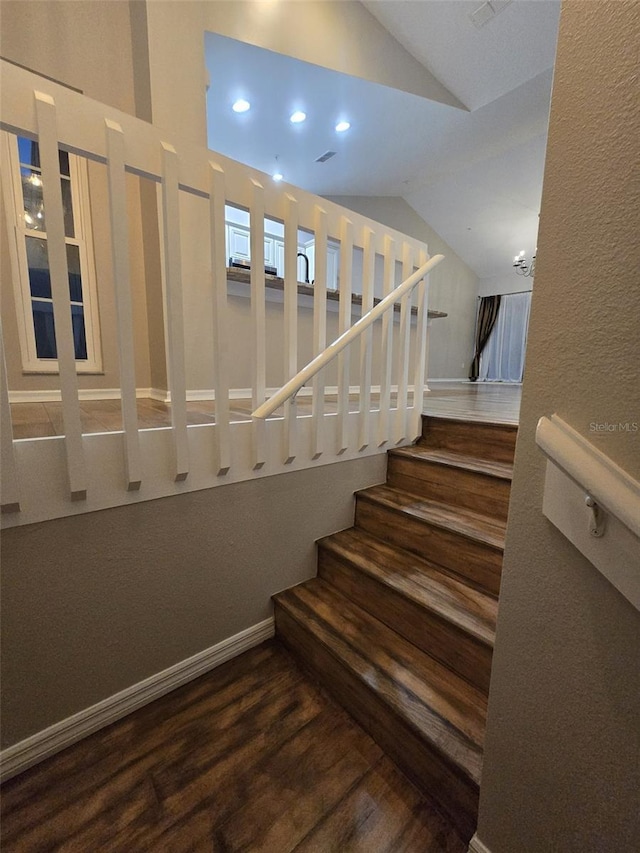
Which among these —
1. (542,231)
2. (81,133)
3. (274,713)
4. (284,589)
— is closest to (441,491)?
(284,589)

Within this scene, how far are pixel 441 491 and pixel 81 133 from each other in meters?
1.85

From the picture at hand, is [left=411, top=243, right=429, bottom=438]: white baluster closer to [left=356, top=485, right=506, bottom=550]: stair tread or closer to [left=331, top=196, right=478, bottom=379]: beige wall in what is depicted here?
[left=356, top=485, right=506, bottom=550]: stair tread

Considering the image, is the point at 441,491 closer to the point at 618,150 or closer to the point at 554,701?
the point at 554,701

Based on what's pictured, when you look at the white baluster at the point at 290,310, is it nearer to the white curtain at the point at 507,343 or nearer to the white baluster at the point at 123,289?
the white baluster at the point at 123,289

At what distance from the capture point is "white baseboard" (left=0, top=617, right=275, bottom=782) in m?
1.09

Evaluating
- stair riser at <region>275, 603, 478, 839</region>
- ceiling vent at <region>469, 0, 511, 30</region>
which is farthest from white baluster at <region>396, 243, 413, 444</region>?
ceiling vent at <region>469, 0, 511, 30</region>

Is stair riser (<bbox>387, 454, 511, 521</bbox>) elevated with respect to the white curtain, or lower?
lower

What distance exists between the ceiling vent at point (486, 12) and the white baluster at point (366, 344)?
120 inches

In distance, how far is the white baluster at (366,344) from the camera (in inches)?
67.4

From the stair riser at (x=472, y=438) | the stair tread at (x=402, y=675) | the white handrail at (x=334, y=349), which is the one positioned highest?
the white handrail at (x=334, y=349)

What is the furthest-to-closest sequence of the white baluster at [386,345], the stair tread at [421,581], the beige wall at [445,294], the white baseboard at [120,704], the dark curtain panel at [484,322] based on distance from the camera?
the dark curtain panel at [484,322], the beige wall at [445,294], the white baluster at [386,345], the stair tread at [421,581], the white baseboard at [120,704]

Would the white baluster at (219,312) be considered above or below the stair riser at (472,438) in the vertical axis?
above

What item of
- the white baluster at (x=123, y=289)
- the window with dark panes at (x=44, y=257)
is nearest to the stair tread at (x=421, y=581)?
the white baluster at (x=123, y=289)

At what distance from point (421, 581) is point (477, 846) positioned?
0.68 meters
